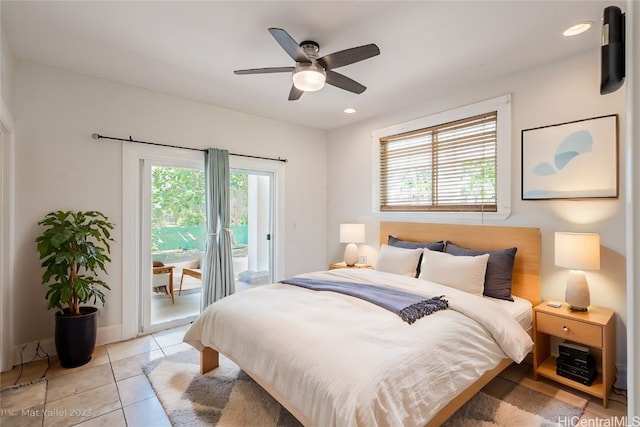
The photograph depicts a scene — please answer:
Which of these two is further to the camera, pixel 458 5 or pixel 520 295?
pixel 520 295

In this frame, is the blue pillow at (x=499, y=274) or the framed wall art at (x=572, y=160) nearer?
the framed wall art at (x=572, y=160)

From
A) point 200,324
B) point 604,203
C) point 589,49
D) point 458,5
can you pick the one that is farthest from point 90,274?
point 589,49

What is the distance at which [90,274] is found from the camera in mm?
3033

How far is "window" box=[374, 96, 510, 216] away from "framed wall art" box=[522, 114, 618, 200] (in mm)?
209

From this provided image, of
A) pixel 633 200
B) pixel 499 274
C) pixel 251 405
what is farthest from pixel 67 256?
pixel 499 274

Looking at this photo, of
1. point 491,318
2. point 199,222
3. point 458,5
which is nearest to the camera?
point 458,5

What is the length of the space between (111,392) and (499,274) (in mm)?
3297

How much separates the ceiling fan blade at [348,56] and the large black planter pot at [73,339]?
2907 millimetres

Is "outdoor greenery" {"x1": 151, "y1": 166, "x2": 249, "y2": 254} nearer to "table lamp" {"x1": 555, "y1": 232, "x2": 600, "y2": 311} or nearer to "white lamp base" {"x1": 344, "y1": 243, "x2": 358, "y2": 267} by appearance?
"white lamp base" {"x1": 344, "y1": 243, "x2": 358, "y2": 267}

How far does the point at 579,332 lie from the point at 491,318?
Result: 722mm

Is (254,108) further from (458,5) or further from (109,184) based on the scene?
(458,5)

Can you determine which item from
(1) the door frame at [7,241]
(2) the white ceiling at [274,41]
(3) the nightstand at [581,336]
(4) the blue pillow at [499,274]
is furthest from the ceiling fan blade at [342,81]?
(1) the door frame at [7,241]

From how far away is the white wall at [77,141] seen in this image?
8.94 feet

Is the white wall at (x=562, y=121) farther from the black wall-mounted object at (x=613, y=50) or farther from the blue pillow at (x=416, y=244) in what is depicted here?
the black wall-mounted object at (x=613, y=50)
